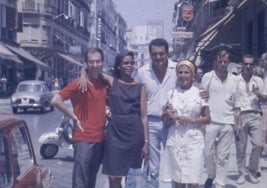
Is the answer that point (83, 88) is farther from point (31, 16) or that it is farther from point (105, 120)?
point (31, 16)

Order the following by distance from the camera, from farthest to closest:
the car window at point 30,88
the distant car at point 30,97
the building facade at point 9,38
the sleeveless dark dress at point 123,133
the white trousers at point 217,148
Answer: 1. the building facade at point 9,38
2. the car window at point 30,88
3. the distant car at point 30,97
4. the white trousers at point 217,148
5. the sleeveless dark dress at point 123,133

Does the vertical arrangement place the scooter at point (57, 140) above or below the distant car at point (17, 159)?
below

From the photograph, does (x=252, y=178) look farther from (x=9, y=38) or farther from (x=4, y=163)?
(x=9, y=38)

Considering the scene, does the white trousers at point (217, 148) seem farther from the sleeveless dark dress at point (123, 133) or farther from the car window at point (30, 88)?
the car window at point (30, 88)

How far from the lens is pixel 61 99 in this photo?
674cm

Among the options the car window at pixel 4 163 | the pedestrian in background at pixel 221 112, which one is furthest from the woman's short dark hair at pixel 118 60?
the car window at pixel 4 163

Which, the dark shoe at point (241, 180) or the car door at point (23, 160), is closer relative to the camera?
the car door at point (23, 160)

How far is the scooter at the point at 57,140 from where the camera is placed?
513 inches

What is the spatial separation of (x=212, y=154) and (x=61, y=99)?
103 inches

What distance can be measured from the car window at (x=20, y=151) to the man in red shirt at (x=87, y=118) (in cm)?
112

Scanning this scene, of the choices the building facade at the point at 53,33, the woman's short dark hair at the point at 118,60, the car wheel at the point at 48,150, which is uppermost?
the building facade at the point at 53,33

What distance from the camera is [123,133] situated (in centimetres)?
666

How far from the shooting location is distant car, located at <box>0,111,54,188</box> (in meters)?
4.73

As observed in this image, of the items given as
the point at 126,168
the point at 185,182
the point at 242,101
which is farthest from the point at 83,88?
the point at 242,101
